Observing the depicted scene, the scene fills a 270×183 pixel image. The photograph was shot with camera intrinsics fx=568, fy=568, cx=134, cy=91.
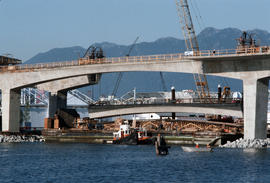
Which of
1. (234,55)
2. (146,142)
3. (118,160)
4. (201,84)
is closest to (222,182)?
A: (118,160)

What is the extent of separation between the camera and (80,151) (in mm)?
79375

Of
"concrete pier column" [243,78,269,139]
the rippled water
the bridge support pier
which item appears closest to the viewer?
the rippled water

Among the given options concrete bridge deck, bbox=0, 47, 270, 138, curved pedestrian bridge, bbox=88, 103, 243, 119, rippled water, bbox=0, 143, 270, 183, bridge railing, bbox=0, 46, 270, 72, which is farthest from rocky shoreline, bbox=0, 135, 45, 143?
rippled water, bbox=0, 143, 270, 183

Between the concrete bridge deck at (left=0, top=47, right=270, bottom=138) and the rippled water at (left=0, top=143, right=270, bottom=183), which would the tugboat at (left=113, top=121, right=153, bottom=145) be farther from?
the rippled water at (left=0, top=143, right=270, bottom=183)

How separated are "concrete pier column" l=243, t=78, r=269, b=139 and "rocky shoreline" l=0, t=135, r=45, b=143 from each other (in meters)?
46.1

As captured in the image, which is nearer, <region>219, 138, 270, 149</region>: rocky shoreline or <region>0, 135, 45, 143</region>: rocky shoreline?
<region>219, 138, 270, 149</region>: rocky shoreline

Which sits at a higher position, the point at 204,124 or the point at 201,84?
the point at 201,84

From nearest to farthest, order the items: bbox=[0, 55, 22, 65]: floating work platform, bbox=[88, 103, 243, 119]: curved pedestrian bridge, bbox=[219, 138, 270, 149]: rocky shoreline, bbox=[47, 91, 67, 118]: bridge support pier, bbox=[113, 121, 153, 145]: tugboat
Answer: bbox=[219, 138, 270, 149]: rocky shoreline → bbox=[113, 121, 153, 145]: tugboat → bbox=[88, 103, 243, 119]: curved pedestrian bridge → bbox=[47, 91, 67, 118]: bridge support pier → bbox=[0, 55, 22, 65]: floating work platform

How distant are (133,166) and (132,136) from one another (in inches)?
1308

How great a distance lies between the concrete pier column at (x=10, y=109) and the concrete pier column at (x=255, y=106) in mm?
46677

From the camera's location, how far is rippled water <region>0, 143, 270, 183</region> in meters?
49.0

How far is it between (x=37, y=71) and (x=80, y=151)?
27106 mm

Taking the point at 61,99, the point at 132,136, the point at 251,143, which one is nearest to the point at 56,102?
the point at 61,99

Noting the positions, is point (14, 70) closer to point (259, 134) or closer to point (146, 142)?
point (146, 142)
